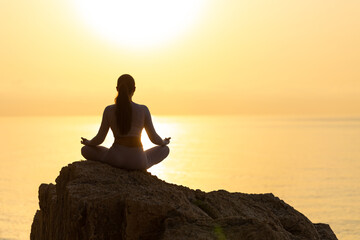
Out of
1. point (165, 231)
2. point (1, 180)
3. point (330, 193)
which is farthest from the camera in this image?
point (1, 180)

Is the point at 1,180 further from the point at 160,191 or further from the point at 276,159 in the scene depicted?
the point at 160,191

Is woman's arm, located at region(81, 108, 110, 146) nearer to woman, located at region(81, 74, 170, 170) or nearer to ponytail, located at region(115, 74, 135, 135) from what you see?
woman, located at region(81, 74, 170, 170)

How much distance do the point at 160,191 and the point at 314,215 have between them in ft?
193

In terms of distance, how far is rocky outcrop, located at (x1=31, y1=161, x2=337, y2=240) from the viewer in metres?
7.98

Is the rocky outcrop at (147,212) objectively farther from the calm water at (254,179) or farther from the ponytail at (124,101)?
the calm water at (254,179)

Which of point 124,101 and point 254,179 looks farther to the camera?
point 254,179

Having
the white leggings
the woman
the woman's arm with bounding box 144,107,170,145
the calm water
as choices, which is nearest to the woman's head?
the woman

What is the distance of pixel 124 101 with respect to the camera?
10289mm

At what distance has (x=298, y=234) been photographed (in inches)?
397

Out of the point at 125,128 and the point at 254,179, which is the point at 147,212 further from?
the point at 254,179

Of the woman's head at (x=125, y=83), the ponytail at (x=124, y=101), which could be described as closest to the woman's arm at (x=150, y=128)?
the ponytail at (x=124, y=101)

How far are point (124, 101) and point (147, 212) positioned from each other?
274cm

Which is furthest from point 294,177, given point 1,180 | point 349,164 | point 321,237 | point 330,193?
point 321,237

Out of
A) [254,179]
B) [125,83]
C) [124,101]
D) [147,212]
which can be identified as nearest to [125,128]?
[124,101]
